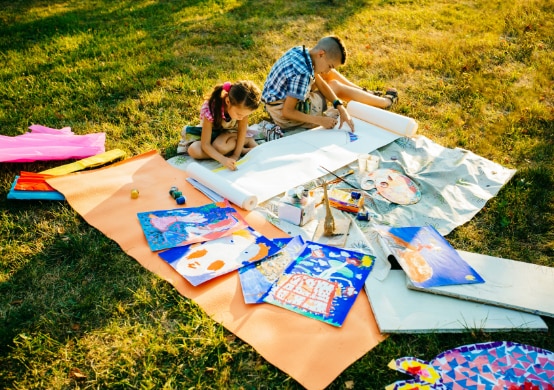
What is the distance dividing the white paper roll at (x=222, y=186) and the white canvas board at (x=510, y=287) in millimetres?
1294

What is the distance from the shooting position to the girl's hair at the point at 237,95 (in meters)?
3.29

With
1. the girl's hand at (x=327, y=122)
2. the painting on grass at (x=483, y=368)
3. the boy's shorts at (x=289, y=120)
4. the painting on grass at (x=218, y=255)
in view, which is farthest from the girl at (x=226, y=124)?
the painting on grass at (x=483, y=368)

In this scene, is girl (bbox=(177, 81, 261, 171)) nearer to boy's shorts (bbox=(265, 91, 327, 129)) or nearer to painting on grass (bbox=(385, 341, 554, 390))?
boy's shorts (bbox=(265, 91, 327, 129))

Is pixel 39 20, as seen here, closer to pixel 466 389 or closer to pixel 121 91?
pixel 121 91

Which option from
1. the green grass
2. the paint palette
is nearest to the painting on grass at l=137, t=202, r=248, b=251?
the green grass

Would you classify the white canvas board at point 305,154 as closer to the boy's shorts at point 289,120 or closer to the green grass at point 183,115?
the boy's shorts at point 289,120

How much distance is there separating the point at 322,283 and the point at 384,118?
2.25 m

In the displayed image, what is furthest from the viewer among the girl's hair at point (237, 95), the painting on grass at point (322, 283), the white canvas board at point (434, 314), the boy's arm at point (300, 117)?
the boy's arm at point (300, 117)

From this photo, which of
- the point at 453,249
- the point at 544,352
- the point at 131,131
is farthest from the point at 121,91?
the point at 544,352

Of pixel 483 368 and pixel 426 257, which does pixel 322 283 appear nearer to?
pixel 426 257

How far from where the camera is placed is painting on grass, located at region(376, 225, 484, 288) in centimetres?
255

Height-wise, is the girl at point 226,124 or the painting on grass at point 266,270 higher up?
the girl at point 226,124

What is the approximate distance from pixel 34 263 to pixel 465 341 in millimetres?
2612

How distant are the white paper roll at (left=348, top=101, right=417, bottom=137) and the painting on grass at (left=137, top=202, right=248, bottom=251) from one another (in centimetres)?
193
